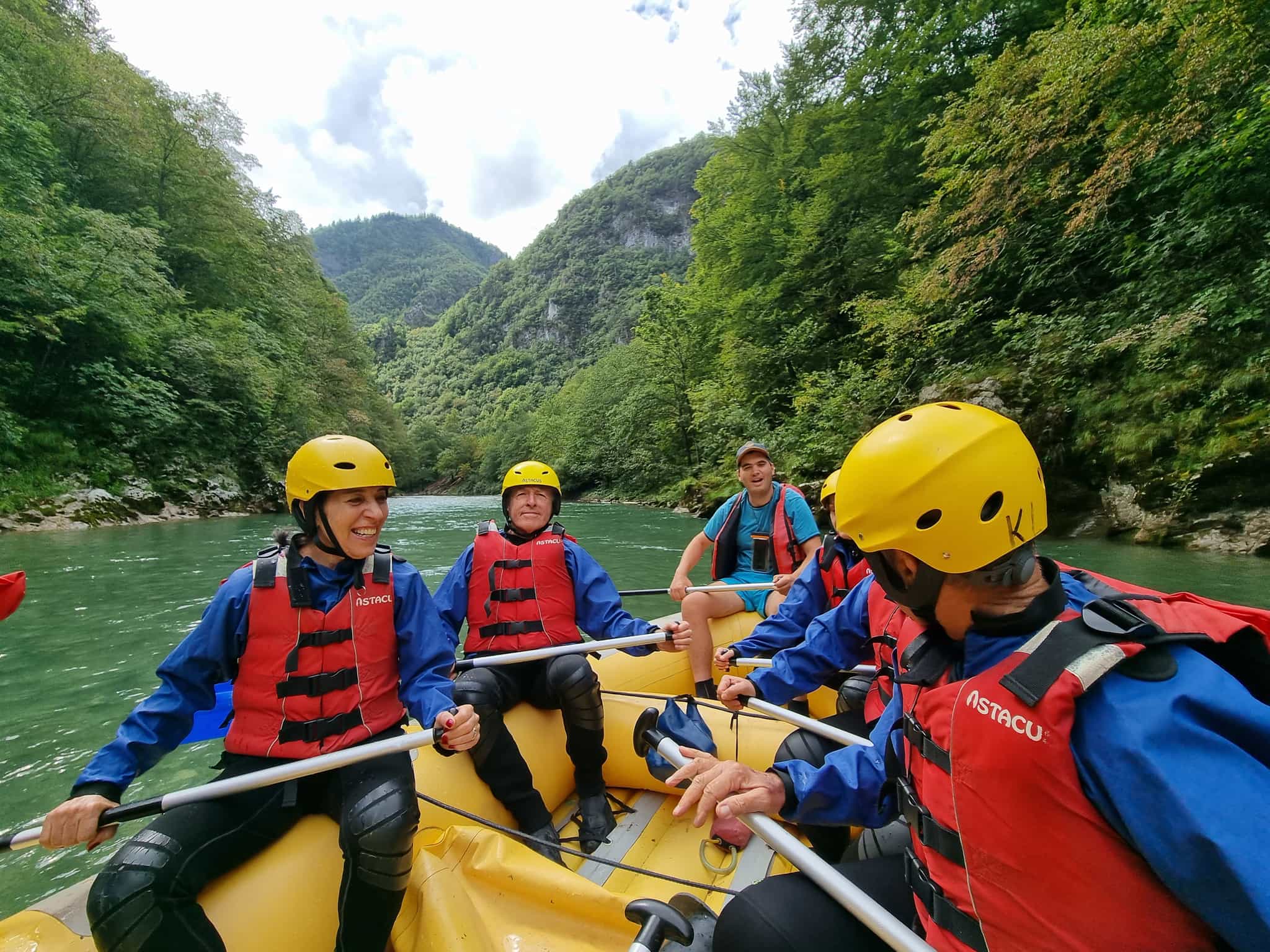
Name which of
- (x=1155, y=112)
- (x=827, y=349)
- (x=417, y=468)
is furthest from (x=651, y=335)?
(x=417, y=468)

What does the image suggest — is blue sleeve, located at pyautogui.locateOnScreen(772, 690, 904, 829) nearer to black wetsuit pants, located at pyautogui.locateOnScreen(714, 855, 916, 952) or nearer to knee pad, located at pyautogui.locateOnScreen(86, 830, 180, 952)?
black wetsuit pants, located at pyautogui.locateOnScreen(714, 855, 916, 952)

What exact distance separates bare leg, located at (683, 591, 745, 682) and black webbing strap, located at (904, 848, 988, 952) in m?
2.61

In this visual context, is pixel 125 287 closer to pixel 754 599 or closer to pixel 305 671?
pixel 305 671

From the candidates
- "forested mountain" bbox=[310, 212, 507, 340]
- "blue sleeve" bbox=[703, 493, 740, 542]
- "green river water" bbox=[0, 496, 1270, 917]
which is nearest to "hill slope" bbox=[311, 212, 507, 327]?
"forested mountain" bbox=[310, 212, 507, 340]

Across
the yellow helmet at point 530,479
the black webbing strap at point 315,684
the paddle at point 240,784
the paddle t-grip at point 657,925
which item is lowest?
the paddle t-grip at point 657,925

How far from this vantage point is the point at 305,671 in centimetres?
216

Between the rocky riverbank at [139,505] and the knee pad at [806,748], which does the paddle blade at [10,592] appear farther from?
the rocky riverbank at [139,505]

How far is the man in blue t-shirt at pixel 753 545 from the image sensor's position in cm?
445

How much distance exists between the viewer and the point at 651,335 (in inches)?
1067

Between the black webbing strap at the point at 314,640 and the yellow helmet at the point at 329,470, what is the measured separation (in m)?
0.53

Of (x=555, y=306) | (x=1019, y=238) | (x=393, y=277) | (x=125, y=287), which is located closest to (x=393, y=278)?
(x=393, y=277)

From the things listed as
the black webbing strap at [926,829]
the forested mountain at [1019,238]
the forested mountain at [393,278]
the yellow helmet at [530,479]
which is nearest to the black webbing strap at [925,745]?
the black webbing strap at [926,829]

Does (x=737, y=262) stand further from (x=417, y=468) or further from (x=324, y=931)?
(x=417, y=468)

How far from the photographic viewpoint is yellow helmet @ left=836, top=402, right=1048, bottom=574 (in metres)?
1.16
